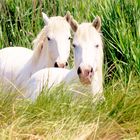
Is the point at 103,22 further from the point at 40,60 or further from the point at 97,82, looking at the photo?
the point at 97,82

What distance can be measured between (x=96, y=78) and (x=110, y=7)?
2.74 metres

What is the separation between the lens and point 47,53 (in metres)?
8.41

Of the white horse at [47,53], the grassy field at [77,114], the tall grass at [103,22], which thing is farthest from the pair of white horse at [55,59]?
the tall grass at [103,22]

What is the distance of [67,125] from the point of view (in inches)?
223

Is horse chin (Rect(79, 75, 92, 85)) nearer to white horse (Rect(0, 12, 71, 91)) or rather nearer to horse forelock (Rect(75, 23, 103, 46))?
horse forelock (Rect(75, 23, 103, 46))

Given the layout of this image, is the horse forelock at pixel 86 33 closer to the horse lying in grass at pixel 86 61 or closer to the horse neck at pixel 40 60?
the horse lying in grass at pixel 86 61

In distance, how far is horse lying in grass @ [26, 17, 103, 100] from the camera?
636 centimetres

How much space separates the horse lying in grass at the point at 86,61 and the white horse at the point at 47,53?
1005mm

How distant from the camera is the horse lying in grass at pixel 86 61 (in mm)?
6359

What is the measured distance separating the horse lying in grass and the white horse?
1005mm

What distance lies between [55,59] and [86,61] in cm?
188

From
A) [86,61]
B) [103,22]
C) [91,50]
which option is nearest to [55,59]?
[103,22]

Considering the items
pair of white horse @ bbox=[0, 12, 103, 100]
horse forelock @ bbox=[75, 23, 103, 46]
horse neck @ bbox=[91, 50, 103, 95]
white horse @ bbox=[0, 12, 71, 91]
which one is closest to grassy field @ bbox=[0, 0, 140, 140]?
horse neck @ bbox=[91, 50, 103, 95]

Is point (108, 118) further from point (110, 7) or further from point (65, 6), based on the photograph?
point (65, 6)
